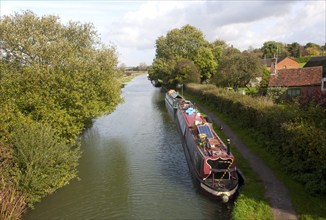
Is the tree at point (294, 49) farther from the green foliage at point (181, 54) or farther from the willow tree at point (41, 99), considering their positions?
the willow tree at point (41, 99)

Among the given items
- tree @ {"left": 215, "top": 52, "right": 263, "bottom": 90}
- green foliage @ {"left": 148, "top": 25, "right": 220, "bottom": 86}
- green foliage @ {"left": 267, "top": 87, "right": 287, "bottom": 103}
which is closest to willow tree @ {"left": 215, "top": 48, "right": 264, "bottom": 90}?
tree @ {"left": 215, "top": 52, "right": 263, "bottom": 90}

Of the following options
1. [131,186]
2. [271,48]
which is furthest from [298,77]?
[271,48]

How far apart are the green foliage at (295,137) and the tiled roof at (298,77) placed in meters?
16.4

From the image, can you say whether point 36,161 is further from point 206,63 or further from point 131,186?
point 206,63

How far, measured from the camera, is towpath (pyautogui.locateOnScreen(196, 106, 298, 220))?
13.4 m

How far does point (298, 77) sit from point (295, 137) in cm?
2688

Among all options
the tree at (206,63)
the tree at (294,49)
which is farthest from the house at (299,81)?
the tree at (294,49)

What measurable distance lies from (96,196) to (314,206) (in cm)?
1110

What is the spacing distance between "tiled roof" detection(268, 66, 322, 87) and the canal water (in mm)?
18296

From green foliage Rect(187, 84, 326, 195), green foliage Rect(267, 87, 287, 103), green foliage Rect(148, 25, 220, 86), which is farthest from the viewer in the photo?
green foliage Rect(148, 25, 220, 86)

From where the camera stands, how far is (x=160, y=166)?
22.2 metres

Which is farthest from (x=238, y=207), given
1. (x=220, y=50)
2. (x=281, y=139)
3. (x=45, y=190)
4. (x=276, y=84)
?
(x=220, y=50)

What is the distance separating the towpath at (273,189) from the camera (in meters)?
13.4

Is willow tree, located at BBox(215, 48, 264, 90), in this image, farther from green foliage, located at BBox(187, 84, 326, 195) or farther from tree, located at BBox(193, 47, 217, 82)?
tree, located at BBox(193, 47, 217, 82)
